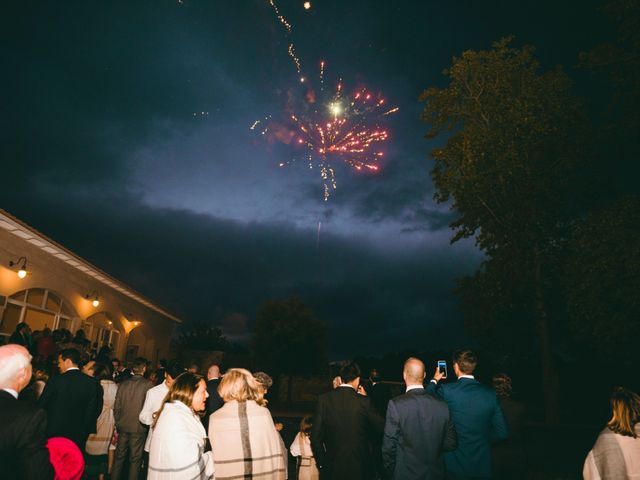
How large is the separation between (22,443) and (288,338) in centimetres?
2958

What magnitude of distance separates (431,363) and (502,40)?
43.3 meters

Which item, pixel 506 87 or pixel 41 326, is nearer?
pixel 41 326

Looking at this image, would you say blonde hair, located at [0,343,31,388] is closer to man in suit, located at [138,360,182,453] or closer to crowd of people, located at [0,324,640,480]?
crowd of people, located at [0,324,640,480]

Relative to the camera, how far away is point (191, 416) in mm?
3127

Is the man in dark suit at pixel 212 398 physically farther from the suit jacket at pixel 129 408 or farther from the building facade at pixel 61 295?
the building facade at pixel 61 295

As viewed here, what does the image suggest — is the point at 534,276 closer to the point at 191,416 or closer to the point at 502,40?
the point at 502,40

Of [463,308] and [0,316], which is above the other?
[463,308]

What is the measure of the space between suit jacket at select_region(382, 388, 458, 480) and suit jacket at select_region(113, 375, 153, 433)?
4.47m

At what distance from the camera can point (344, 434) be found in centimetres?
429

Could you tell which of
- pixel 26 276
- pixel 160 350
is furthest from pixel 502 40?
pixel 160 350

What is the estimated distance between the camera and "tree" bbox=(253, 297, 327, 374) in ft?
100

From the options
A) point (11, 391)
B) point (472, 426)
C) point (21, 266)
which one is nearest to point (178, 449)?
point (11, 391)

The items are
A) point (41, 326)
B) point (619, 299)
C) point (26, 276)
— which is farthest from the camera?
point (41, 326)

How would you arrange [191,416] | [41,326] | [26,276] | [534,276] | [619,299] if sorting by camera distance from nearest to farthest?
[191,416] → [619,299] → [26,276] → [41,326] → [534,276]
